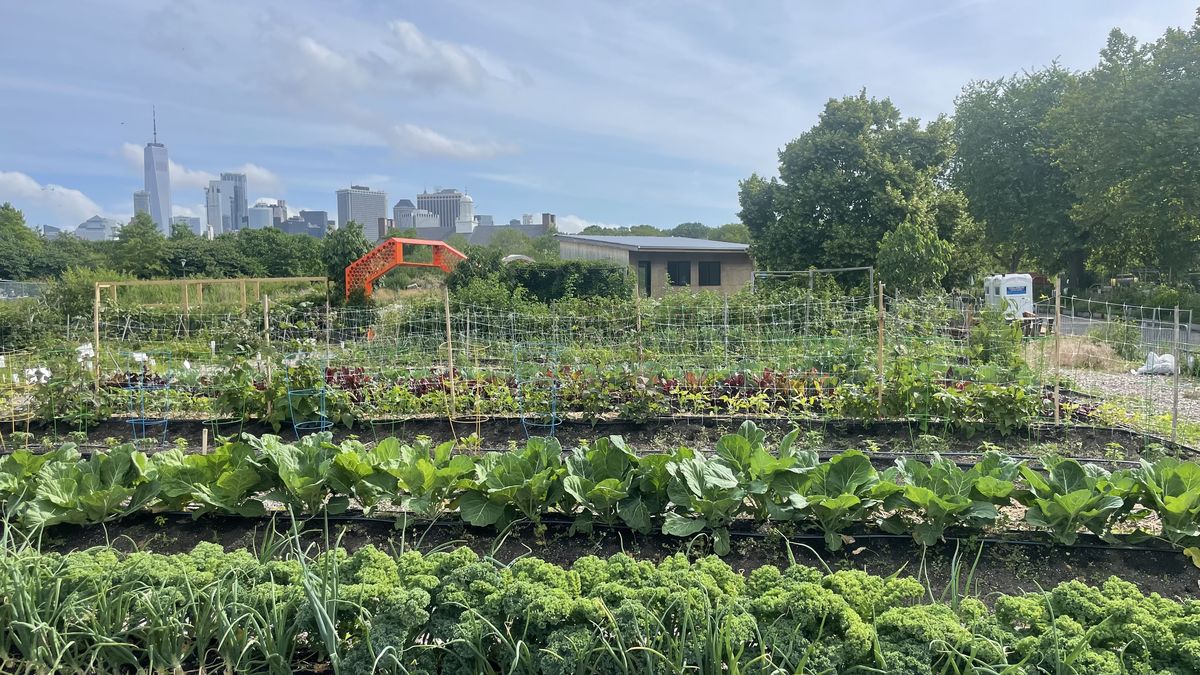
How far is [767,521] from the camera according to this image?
3.69 meters

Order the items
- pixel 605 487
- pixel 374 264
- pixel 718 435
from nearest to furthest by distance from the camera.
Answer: pixel 605 487 → pixel 718 435 → pixel 374 264

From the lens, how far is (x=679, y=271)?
26875 millimetres

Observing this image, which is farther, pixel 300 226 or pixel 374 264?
pixel 300 226

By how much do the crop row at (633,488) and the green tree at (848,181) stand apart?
16.9 metres

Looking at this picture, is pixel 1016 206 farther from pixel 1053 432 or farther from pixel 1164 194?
pixel 1053 432

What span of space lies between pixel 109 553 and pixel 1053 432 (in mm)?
6628

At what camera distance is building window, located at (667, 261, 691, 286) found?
2673 cm

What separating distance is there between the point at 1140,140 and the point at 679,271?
549 inches

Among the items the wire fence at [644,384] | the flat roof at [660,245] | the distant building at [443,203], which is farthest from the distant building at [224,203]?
the wire fence at [644,384]

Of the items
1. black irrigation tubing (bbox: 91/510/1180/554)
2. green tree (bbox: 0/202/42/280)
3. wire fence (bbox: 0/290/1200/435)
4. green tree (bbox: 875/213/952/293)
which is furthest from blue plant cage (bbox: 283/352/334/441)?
green tree (bbox: 0/202/42/280)

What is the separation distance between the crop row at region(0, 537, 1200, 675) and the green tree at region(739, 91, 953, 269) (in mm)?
18387

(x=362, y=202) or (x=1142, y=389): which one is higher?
(x=362, y=202)

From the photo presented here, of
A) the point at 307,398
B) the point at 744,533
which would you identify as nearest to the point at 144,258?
the point at 307,398

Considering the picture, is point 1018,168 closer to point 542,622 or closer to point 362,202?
point 542,622
